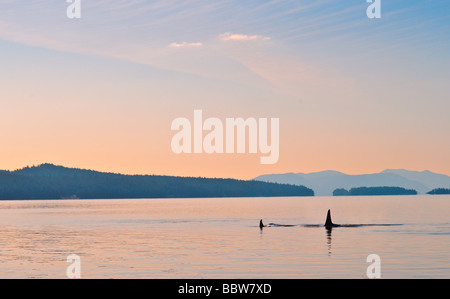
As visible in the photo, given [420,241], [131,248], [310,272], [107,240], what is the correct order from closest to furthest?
[310,272] < [131,248] < [420,241] < [107,240]

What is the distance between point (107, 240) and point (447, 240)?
150ft

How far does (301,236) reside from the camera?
90.2 m

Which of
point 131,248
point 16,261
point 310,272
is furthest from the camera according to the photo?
point 131,248
